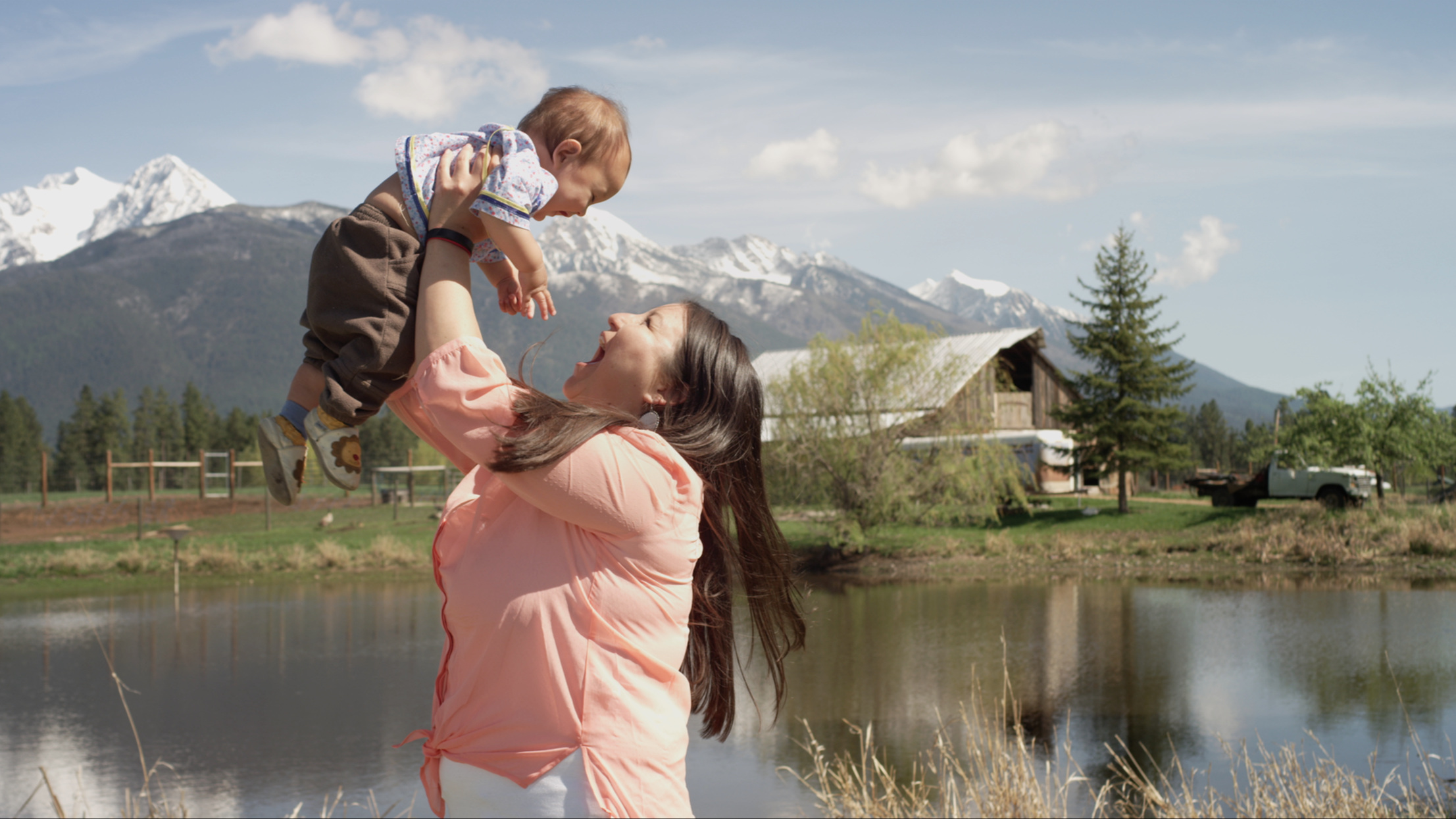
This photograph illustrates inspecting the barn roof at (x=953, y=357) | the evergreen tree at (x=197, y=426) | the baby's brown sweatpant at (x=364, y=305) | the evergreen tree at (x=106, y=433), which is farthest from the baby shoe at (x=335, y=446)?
the evergreen tree at (x=197, y=426)

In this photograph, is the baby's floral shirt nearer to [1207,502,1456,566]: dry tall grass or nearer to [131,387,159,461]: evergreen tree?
[1207,502,1456,566]: dry tall grass

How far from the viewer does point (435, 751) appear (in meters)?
1.62

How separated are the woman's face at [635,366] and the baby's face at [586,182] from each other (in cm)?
25

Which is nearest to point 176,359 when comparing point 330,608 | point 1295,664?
point 330,608

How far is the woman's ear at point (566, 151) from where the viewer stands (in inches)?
75.3

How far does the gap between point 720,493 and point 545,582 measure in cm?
45

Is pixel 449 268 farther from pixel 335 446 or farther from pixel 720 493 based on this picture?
pixel 720 493

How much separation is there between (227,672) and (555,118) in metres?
17.1

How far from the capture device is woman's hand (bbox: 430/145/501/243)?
5.16 feet

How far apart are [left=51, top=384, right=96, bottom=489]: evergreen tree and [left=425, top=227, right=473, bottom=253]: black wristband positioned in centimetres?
6174

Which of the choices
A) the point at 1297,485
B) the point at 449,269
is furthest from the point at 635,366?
the point at 1297,485

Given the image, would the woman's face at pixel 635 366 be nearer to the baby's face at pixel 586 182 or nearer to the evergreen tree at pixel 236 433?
the baby's face at pixel 586 182

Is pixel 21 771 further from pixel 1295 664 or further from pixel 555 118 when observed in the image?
pixel 1295 664

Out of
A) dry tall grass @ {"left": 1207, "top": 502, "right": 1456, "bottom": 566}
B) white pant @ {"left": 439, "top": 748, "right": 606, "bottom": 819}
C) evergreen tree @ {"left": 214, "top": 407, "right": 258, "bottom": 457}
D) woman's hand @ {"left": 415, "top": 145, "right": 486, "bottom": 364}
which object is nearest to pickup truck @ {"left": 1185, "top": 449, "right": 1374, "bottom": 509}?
dry tall grass @ {"left": 1207, "top": 502, "right": 1456, "bottom": 566}
